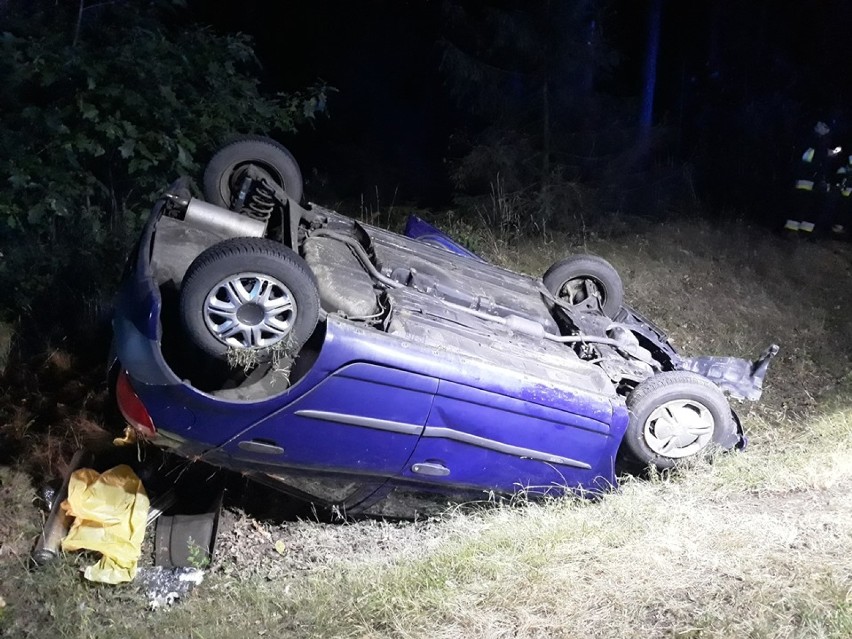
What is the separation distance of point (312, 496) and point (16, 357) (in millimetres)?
2469

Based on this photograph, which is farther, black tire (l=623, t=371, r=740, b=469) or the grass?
black tire (l=623, t=371, r=740, b=469)

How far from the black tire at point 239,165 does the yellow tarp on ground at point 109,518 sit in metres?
1.91

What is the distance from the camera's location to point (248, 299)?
3.24 metres

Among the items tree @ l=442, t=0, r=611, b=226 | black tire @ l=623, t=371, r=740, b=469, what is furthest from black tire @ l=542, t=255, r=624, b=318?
tree @ l=442, t=0, r=611, b=226

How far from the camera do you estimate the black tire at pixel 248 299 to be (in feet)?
10.4

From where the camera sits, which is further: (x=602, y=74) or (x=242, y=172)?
(x=602, y=74)

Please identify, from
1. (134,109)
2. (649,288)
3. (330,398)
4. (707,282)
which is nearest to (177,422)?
(330,398)

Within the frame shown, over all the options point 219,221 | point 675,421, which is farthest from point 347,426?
point 675,421

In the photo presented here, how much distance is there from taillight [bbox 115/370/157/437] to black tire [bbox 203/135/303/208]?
1.90 m

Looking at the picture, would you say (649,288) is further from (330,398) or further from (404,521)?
(330,398)

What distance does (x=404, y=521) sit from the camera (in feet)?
13.7

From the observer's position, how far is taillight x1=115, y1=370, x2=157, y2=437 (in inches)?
129

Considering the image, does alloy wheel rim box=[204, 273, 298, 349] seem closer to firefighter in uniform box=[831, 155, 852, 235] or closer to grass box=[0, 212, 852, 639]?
grass box=[0, 212, 852, 639]

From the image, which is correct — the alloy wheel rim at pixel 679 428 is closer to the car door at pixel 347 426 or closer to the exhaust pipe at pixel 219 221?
Answer: the car door at pixel 347 426
